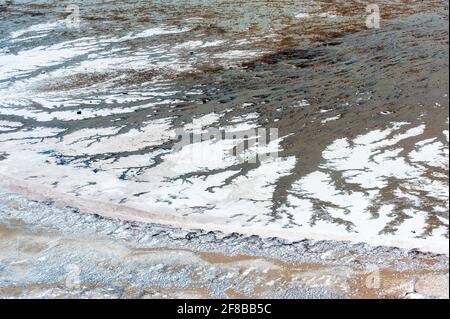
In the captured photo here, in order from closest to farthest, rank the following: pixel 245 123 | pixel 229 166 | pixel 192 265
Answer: pixel 192 265 → pixel 229 166 → pixel 245 123

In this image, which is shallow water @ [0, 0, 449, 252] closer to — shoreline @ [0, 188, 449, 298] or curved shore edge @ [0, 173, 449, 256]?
curved shore edge @ [0, 173, 449, 256]

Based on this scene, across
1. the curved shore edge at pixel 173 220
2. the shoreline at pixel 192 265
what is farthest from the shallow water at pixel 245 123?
the shoreline at pixel 192 265

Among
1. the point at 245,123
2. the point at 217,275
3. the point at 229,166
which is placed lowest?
the point at 217,275

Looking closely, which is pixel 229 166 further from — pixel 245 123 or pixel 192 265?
pixel 192 265

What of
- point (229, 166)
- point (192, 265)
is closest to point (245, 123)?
point (229, 166)

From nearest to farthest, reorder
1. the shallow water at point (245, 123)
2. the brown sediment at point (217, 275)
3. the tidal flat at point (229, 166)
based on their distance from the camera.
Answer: the brown sediment at point (217, 275), the tidal flat at point (229, 166), the shallow water at point (245, 123)

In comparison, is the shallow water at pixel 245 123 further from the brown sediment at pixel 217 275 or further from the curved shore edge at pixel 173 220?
the brown sediment at pixel 217 275
